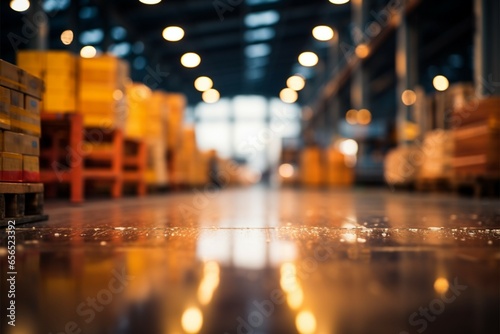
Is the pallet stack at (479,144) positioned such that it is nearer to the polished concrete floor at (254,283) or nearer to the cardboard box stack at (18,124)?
the polished concrete floor at (254,283)

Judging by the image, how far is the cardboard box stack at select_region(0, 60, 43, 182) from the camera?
258 centimetres

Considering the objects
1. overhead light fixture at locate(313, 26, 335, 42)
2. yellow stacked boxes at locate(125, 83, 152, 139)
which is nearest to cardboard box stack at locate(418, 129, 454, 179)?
overhead light fixture at locate(313, 26, 335, 42)

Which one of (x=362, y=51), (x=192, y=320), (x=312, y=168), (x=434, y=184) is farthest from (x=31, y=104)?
(x=312, y=168)

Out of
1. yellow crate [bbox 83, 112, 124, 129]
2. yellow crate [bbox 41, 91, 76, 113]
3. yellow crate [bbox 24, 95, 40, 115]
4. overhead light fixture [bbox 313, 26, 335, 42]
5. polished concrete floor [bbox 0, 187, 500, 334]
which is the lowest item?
polished concrete floor [bbox 0, 187, 500, 334]

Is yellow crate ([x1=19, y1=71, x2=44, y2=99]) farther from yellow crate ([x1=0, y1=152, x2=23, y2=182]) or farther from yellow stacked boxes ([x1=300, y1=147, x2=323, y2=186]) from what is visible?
yellow stacked boxes ([x1=300, y1=147, x2=323, y2=186])

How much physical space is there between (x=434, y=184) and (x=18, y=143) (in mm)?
8224

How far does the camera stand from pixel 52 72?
5.66 metres

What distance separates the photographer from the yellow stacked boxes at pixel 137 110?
7.51 metres

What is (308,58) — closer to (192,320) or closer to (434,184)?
(434,184)

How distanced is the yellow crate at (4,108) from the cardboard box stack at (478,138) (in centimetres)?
620

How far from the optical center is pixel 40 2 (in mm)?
8828

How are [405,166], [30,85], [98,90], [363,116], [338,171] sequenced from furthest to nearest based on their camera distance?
[363,116] → [338,171] → [405,166] → [98,90] → [30,85]

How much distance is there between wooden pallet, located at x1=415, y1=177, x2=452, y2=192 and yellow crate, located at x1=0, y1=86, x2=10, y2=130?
8118 mm

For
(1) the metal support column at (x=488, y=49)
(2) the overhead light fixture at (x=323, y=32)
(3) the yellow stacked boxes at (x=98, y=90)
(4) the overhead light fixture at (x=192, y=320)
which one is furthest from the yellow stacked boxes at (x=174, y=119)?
(4) the overhead light fixture at (x=192, y=320)
